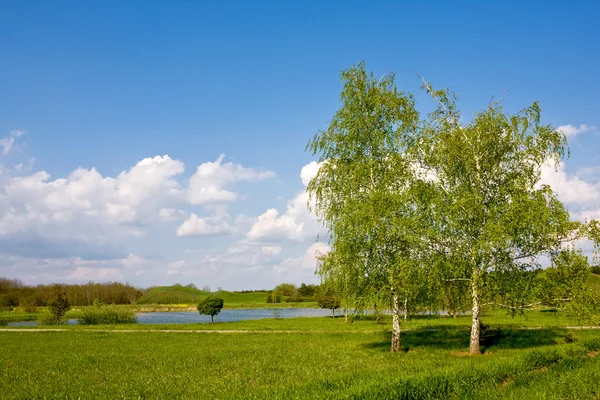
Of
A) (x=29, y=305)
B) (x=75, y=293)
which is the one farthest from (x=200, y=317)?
(x=75, y=293)

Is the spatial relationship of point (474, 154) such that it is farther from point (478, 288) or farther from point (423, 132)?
point (478, 288)

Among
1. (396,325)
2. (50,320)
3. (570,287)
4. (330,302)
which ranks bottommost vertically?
(50,320)

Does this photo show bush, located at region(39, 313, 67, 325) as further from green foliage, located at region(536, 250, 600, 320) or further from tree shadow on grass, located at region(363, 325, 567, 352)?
green foliage, located at region(536, 250, 600, 320)

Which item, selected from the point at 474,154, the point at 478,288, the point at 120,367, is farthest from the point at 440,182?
the point at 120,367

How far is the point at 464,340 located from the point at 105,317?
49.4 metres

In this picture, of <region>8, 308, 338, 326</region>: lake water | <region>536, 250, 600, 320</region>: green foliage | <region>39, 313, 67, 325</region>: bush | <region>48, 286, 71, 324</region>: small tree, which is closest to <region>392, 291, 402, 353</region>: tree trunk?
<region>536, 250, 600, 320</region>: green foliage

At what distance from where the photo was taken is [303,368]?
21.4 m

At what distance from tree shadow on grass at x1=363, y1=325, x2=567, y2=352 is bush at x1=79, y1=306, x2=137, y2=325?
135ft

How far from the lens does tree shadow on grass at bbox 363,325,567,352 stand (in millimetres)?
29500

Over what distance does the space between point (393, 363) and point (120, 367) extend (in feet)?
45.7

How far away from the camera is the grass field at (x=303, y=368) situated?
47.8 ft

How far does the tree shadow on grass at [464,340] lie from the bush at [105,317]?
41.0 metres

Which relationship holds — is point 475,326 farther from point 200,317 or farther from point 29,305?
point 29,305

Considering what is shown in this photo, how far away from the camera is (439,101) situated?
97.6 ft
